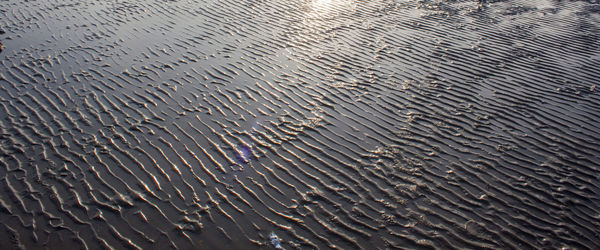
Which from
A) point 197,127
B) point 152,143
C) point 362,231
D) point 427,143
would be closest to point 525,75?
point 427,143

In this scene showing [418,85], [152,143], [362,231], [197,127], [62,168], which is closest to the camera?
[362,231]

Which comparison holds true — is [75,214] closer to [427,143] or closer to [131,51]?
[427,143]

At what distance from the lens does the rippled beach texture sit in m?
5.54

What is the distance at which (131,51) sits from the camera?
1114cm

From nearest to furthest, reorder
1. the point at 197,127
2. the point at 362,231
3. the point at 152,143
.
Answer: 1. the point at 362,231
2. the point at 152,143
3. the point at 197,127

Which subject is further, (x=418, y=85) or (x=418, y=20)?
(x=418, y=20)

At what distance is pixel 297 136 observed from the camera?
7.56 metres

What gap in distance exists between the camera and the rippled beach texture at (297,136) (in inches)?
218

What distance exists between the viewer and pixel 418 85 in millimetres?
9406

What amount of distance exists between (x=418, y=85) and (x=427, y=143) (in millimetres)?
2443

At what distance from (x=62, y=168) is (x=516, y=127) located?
794 centimetres

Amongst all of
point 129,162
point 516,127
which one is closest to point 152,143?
point 129,162

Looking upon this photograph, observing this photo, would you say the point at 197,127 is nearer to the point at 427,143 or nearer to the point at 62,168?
the point at 62,168

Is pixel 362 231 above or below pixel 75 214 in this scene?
below
